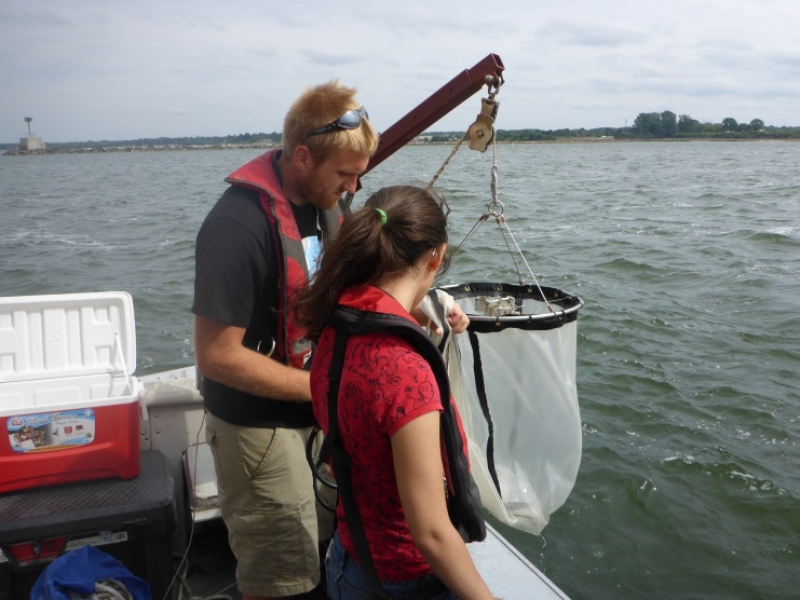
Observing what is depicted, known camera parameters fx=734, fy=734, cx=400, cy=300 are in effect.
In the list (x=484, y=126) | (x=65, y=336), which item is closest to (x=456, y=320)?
(x=484, y=126)

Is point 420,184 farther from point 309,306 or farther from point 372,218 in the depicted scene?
point 309,306

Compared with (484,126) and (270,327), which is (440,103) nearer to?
(484,126)

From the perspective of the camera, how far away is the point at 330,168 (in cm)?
240

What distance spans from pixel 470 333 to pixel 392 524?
100 cm

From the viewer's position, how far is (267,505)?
2545 mm

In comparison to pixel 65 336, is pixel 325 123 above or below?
above

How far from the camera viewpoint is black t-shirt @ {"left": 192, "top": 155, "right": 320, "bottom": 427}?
2.22 m

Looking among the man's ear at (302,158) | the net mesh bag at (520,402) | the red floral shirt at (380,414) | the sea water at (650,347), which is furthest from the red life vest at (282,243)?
the red floral shirt at (380,414)

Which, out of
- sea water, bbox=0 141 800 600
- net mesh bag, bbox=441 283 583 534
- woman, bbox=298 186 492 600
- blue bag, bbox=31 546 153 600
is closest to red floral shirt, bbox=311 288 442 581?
woman, bbox=298 186 492 600

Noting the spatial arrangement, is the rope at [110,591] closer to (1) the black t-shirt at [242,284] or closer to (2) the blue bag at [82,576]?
(2) the blue bag at [82,576]

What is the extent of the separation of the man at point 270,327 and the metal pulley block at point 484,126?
87 centimetres

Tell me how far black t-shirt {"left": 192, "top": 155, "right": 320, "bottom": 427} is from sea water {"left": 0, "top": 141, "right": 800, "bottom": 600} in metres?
0.50

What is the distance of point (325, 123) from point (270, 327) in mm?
708

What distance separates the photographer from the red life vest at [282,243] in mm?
2369
